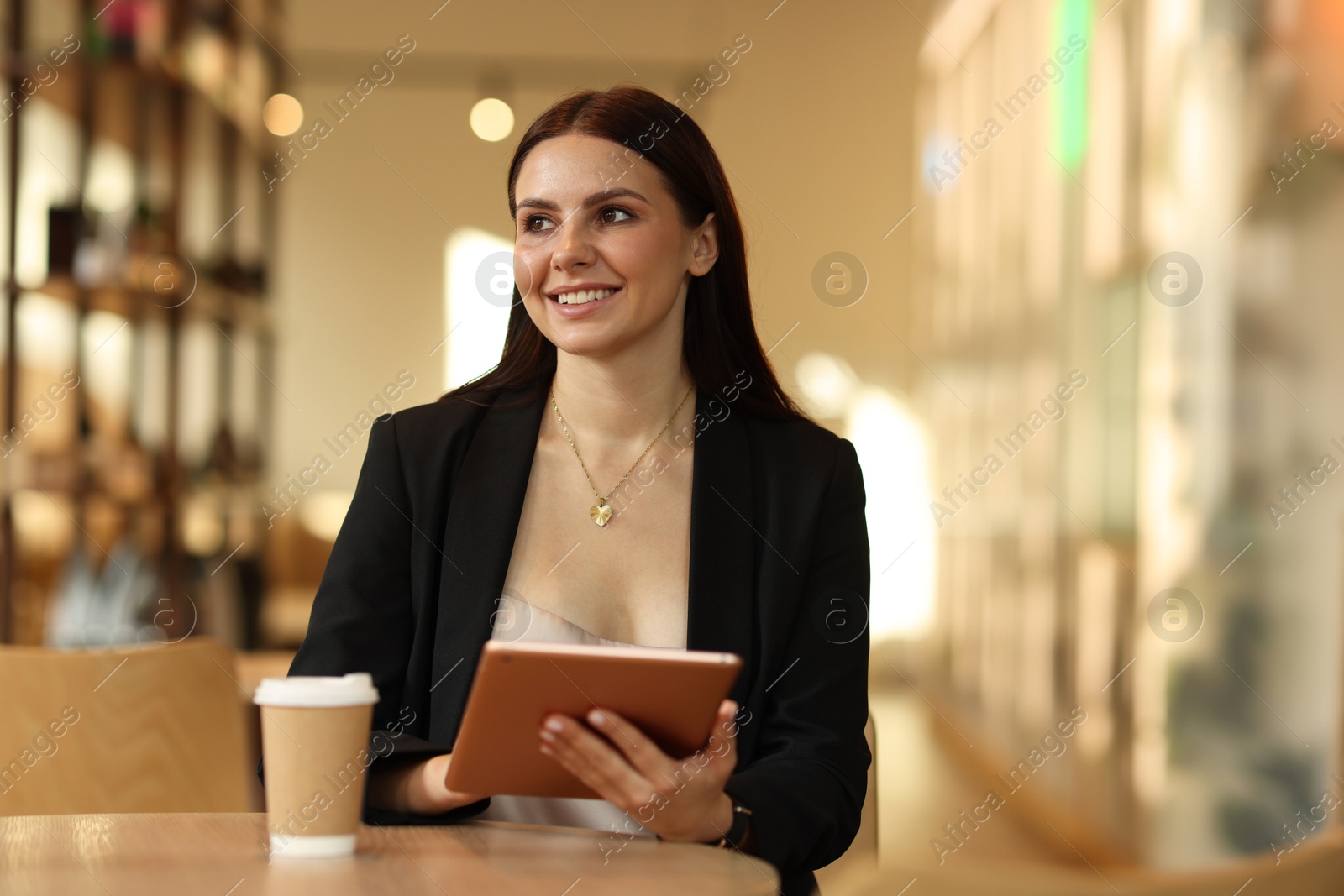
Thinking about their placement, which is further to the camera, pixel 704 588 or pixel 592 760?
pixel 704 588

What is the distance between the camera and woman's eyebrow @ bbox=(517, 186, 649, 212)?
1514 mm

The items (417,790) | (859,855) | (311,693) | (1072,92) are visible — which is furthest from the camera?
(1072,92)

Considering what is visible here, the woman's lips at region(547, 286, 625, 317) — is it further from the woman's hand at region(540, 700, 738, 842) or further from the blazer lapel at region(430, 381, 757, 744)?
the woman's hand at region(540, 700, 738, 842)

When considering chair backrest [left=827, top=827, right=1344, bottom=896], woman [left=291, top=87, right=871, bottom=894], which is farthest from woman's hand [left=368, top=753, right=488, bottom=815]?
chair backrest [left=827, top=827, right=1344, bottom=896]

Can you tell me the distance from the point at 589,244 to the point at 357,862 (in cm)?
79

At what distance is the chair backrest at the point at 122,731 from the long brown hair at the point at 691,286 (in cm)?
55

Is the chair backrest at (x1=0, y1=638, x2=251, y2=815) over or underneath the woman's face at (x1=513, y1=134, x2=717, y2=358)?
underneath

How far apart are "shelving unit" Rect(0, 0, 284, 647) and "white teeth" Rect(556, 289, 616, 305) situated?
6.13ft

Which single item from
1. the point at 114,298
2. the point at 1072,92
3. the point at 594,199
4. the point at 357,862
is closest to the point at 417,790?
the point at 357,862

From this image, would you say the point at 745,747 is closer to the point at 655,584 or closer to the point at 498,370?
the point at 655,584

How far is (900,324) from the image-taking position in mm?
6246

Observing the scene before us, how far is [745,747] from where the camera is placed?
55.8 inches

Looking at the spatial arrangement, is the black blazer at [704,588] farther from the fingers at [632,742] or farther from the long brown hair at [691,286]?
the fingers at [632,742]

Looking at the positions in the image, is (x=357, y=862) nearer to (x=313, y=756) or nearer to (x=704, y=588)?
(x=313, y=756)
